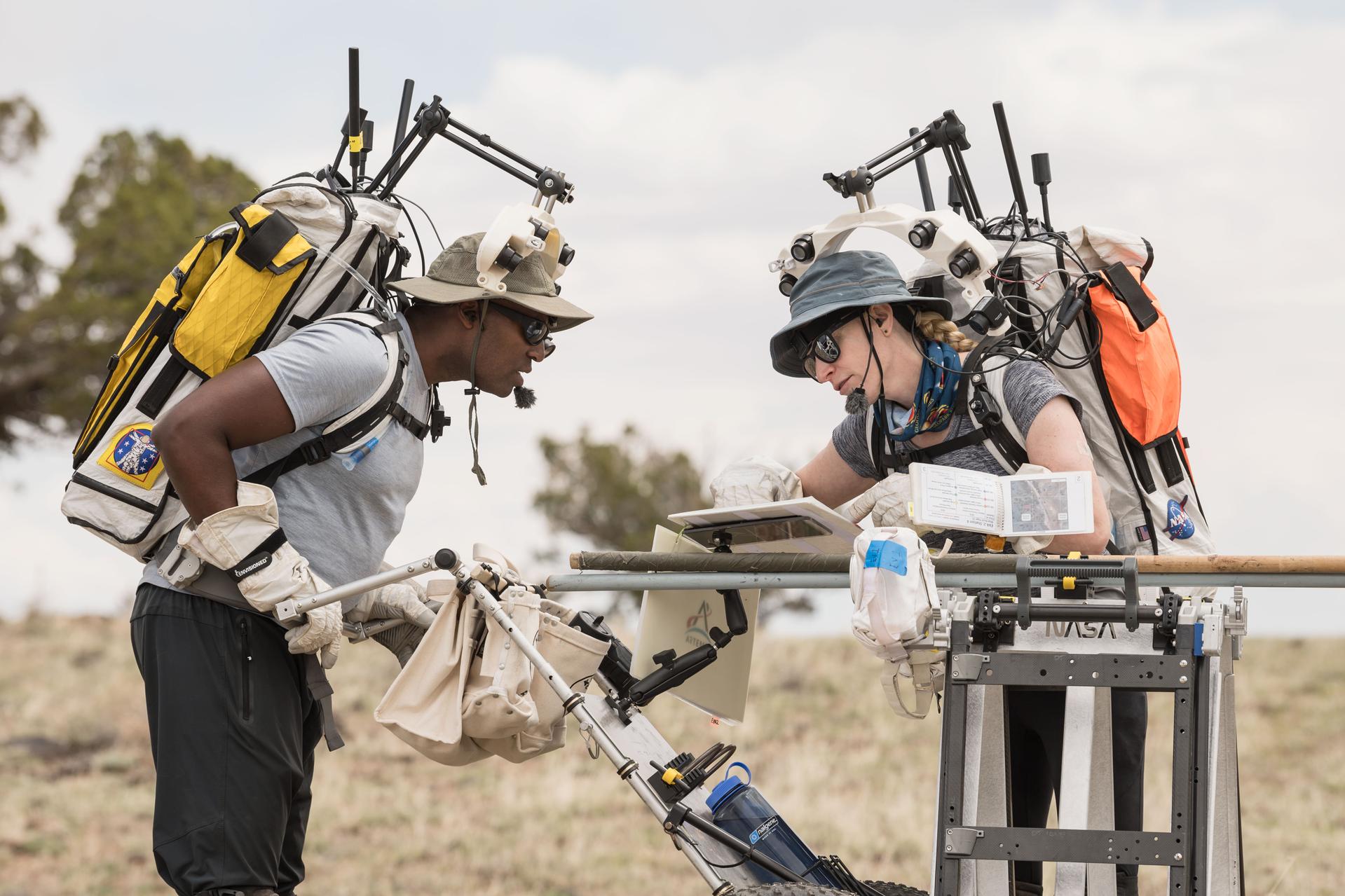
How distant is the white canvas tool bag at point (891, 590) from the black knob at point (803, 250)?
1.21 meters

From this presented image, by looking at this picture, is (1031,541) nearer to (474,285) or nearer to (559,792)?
(474,285)

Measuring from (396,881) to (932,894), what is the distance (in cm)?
709

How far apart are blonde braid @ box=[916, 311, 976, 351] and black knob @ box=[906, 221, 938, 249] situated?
20 centimetres

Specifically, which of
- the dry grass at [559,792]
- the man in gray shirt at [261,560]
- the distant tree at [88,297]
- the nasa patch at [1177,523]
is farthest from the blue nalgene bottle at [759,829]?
the distant tree at [88,297]

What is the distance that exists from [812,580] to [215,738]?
65.4 inches

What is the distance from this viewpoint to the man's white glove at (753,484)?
15.7 ft

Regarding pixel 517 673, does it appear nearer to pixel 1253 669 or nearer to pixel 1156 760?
pixel 1156 760

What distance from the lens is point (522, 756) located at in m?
4.48

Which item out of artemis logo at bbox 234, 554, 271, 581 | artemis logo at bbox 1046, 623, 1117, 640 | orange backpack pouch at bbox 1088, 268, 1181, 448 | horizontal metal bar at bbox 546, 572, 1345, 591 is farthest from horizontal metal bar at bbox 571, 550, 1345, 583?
artemis logo at bbox 234, 554, 271, 581

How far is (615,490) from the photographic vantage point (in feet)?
79.4

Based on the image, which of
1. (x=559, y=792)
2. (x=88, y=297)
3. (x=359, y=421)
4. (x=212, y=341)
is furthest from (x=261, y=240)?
(x=88, y=297)

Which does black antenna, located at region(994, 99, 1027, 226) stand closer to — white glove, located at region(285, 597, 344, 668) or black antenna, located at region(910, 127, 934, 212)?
black antenna, located at region(910, 127, 934, 212)

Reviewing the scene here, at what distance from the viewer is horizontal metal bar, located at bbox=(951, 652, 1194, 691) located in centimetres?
355

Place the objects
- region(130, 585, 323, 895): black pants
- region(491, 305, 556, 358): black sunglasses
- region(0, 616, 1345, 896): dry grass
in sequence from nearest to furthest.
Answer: region(130, 585, 323, 895): black pants < region(491, 305, 556, 358): black sunglasses < region(0, 616, 1345, 896): dry grass
